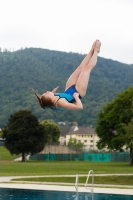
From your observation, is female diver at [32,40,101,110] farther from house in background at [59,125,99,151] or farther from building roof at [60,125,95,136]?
building roof at [60,125,95,136]

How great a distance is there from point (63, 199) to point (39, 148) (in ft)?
180

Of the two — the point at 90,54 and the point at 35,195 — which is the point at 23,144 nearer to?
the point at 35,195

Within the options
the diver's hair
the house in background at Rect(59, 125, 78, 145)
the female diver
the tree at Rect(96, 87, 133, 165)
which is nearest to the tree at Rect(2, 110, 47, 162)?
the tree at Rect(96, 87, 133, 165)

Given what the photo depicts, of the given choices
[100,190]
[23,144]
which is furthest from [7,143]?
[100,190]

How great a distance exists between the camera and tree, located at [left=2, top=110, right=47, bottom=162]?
79.2 meters

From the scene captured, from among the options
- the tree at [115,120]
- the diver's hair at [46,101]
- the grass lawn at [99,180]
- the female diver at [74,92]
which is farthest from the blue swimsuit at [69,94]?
the tree at [115,120]

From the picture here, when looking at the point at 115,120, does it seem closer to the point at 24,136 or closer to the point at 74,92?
the point at 24,136

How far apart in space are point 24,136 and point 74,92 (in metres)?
70.2

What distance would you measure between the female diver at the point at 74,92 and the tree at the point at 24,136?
2694 inches

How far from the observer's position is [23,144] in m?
79.2

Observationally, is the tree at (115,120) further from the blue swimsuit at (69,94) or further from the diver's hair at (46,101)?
the diver's hair at (46,101)

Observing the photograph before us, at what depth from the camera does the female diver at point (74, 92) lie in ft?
34.3

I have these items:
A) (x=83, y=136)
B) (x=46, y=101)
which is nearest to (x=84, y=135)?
(x=83, y=136)

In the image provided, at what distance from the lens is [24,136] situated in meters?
80.4
